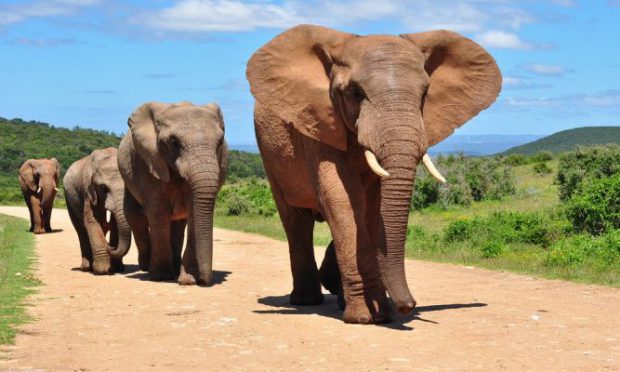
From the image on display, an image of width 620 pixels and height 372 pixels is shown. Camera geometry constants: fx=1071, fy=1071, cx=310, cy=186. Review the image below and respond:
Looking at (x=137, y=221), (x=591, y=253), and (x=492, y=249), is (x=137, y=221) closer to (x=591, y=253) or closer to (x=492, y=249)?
(x=492, y=249)

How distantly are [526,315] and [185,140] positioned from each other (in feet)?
16.8

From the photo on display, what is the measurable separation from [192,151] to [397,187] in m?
5.13

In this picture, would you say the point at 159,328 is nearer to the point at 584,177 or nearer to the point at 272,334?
the point at 272,334

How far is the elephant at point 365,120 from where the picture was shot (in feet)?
27.8

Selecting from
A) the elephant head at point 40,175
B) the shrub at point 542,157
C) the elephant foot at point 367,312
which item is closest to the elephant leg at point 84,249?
the elephant foot at point 367,312

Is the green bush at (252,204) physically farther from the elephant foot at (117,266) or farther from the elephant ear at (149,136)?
the elephant ear at (149,136)

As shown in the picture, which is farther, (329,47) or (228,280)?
(228,280)

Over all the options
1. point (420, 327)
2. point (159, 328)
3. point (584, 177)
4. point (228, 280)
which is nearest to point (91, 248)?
point (228, 280)

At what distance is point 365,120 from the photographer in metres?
8.67

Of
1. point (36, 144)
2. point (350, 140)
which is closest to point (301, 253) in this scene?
point (350, 140)

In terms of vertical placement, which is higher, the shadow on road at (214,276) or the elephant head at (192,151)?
the elephant head at (192,151)

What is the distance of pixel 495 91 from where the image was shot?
9938mm

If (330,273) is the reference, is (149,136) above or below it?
above

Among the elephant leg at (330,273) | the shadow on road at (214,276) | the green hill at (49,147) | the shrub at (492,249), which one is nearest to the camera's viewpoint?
the elephant leg at (330,273)
